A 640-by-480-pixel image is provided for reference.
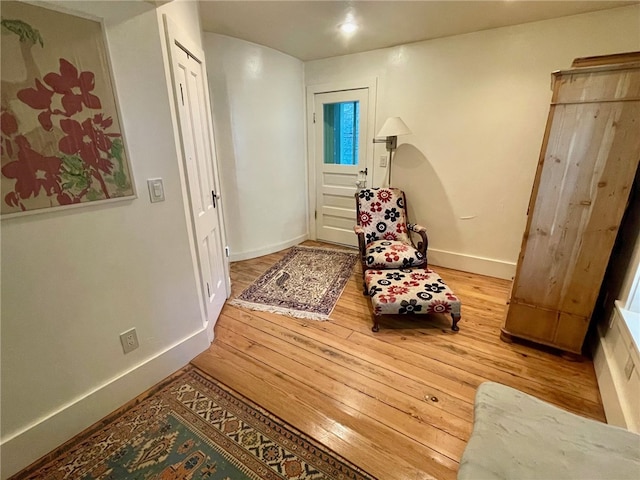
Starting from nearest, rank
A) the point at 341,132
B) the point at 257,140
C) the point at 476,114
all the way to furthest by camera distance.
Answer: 1. the point at 476,114
2. the point at 257,140
3. the point at 341,132

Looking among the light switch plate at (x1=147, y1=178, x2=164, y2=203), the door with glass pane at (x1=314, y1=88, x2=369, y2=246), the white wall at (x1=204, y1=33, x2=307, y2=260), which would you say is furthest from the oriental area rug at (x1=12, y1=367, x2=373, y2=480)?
the door with glass pane at (x1=314, y1=88, x2=369, y2=246)

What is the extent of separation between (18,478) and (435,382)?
6.72ft

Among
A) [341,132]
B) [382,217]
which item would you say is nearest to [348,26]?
[341,132]

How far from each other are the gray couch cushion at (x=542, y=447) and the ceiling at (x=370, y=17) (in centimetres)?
255

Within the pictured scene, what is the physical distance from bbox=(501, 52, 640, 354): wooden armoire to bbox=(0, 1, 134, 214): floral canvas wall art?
7.58ft

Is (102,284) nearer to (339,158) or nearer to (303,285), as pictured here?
(303,285)

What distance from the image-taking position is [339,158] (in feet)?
11.8

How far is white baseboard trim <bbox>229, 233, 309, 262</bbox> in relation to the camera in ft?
11.3

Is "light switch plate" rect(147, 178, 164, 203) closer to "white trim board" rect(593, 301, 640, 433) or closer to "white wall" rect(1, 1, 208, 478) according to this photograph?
"white wall" rect(1, 1, 208, 478)

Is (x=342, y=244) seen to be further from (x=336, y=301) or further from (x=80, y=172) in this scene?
(x=80, y=172)

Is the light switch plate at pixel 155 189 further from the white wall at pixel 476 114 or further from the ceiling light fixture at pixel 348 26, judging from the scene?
the white wall at pixel 476 114

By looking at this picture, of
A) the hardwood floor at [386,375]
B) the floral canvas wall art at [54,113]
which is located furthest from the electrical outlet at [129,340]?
the floral canvas wall art at [54,113]

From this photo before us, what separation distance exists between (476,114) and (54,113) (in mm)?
3095

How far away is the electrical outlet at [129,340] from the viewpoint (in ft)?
5.01
